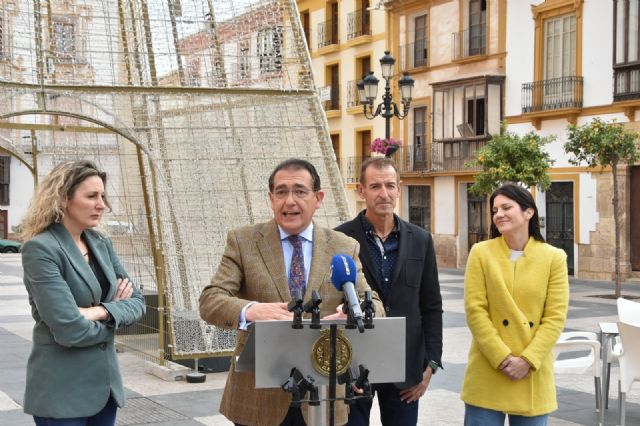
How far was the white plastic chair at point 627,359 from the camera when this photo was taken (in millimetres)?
6063

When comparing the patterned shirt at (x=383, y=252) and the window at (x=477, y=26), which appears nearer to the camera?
the patterned shirt at (x=383, y=252)

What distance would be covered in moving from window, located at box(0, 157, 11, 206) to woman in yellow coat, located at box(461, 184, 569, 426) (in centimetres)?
4063

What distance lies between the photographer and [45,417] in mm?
3596

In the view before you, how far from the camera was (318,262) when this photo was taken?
3.44 m

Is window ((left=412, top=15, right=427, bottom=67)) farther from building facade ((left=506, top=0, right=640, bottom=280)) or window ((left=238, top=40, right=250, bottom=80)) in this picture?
window ((left=238, top=40, right=250, bottom=80))

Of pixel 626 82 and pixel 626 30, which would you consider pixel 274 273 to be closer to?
pixel 626 82

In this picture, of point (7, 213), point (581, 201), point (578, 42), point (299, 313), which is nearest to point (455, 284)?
point (581, 201)

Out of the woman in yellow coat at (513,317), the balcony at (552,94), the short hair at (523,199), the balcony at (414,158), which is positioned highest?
the balcony at (552,94)

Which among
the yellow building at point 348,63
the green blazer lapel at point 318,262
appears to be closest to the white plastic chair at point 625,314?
the green blazer lapel at point 318,262

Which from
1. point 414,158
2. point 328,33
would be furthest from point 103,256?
point 328,33

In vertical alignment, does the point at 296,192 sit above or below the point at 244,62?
below

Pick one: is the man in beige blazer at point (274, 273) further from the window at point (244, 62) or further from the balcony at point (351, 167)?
the balcony at point (351, 167)

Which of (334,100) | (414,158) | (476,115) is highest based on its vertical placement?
(334,100)

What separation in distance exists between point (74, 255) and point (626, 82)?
1999 cm
